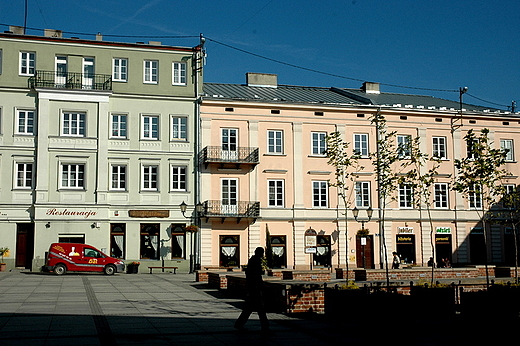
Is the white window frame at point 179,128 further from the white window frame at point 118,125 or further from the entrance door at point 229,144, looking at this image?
the white window frame at point 118,125

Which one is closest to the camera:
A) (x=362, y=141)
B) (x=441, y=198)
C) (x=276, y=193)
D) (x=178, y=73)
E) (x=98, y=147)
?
(x=98, y=147)

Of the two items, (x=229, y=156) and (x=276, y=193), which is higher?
(x=229, y=156)

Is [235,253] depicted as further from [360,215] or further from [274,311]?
[274,311]

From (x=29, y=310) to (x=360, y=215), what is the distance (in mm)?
28315

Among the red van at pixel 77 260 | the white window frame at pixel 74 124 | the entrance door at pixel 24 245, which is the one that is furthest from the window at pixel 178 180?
the entrance door at pixel 24 245

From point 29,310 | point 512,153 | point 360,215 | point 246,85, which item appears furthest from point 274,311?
point 512,153

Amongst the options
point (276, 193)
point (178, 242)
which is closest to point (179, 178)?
point (178, 242)

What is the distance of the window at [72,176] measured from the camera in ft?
123

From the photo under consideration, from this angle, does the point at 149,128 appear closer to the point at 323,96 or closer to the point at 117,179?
the point at 117,179

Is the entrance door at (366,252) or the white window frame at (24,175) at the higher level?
the white window frame at (24,175)

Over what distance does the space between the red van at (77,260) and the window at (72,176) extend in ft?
16.7

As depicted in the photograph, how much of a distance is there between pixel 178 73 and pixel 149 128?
4.15 metres

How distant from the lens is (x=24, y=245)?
1455 inches

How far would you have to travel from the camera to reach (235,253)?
39.7 meters
